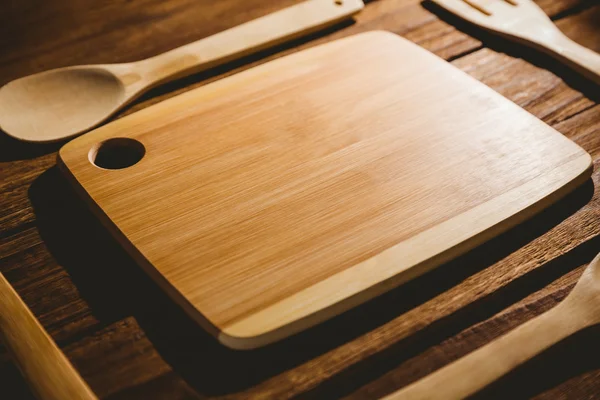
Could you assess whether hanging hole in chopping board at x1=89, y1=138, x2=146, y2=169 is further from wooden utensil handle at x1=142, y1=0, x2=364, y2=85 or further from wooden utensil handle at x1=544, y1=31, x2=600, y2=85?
wooden utensil handle at x1=544, y1=31, x2=600, y2=85

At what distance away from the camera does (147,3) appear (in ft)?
3.30

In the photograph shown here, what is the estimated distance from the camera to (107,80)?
804 mm

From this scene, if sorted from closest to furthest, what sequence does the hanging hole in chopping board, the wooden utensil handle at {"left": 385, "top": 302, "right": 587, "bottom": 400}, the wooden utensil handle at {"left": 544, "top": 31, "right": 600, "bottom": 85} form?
1. the wooden utensil handle at {"left": 385, "top": 302, "right": 587, "bottom": 400}
2. the hanging hole in chopping board
3. the wooden utensil handle at {"left": 544, "top": 31, "right": 600, "bottom": 85}

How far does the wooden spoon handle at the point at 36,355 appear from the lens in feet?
1.60

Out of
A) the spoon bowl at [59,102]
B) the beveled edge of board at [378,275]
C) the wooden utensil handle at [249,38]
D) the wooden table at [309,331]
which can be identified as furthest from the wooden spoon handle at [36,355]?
the wooden utensil handle at [249,38]

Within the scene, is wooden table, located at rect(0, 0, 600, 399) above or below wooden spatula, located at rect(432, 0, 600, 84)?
below

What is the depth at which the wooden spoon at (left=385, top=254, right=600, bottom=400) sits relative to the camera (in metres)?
0.48

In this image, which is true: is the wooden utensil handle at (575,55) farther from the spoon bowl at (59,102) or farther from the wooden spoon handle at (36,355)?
the wooden spoon handle at (36,355)

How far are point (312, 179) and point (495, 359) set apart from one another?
0.25 meters

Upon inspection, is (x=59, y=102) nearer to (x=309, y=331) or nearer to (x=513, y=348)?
(x=309, y=331)

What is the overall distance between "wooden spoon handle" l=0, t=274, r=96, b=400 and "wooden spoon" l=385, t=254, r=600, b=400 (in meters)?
0.25

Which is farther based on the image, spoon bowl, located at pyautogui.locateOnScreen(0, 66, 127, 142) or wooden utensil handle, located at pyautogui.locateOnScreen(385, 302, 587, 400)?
spoon bowl, located at pyautogui.locateOnScreen(0, 66, 127, 142)

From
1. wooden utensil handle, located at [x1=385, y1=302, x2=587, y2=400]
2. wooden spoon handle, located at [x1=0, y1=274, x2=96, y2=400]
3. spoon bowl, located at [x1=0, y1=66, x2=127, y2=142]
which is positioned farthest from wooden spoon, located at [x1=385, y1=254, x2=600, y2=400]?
spoon bowl, located at [x1=0, y1=66, x2=127, y2=142]

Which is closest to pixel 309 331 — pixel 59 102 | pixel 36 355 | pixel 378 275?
pixel 378 275
